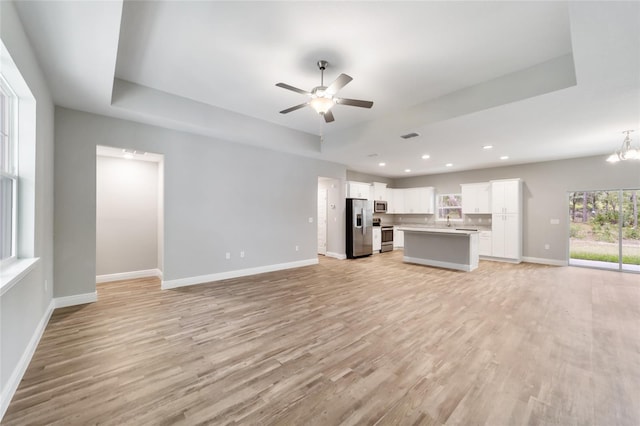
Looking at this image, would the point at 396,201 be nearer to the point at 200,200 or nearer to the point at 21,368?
the point at 200,200

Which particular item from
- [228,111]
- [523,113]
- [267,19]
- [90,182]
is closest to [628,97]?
[523,113]

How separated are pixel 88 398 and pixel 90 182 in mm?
3229

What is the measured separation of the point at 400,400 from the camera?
6.07 ft

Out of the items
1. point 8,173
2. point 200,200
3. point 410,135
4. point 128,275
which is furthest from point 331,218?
point 8,173

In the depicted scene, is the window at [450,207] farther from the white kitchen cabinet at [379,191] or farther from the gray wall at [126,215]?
the gray wall at [126,215]

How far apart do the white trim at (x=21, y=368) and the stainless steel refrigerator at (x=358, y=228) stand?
621cm

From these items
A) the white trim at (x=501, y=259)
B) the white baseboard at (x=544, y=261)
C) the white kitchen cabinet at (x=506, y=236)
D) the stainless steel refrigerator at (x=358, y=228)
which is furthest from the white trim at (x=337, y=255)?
the white baseboard at (x=544, y=261)

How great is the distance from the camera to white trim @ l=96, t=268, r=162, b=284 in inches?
195

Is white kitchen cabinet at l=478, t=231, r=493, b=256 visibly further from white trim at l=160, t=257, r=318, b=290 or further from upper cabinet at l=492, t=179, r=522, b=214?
white trim at l=160, t=257, r=318, b=290

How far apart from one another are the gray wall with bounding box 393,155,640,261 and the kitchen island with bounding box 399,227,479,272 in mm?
2136

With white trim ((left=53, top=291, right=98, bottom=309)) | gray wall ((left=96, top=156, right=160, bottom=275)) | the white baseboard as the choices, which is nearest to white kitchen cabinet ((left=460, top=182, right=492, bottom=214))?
the white baseboard

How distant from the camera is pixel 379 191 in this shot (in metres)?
9.37

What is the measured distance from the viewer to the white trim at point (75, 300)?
362 centimetres

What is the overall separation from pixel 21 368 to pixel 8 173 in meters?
1.62
